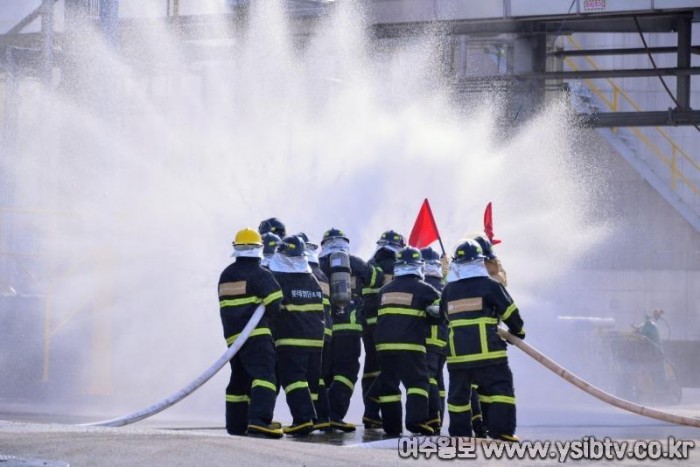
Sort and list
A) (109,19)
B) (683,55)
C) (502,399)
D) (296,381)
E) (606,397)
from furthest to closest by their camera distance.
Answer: (683,55) < (109,19) < (296,381) < (606,397) < (502,399)

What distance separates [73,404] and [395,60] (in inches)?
298

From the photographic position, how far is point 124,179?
17688 mm

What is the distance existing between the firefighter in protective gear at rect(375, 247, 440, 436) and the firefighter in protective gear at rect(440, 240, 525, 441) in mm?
981

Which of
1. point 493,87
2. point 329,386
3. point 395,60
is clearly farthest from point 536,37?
point 329,386

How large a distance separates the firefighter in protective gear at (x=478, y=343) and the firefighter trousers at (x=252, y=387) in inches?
58.8

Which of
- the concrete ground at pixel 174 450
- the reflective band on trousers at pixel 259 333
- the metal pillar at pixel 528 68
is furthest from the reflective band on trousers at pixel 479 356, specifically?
the metal pillar at pixel 528 68

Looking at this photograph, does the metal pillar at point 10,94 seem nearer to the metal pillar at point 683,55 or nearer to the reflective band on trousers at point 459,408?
the metal pillar at point 683,55

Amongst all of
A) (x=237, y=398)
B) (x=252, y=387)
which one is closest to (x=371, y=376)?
(x=237, y=398)

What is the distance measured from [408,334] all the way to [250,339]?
1.53 metres

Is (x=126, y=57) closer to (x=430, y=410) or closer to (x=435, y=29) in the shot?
(x=435, y=29)

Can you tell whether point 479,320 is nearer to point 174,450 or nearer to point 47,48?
point 174,450

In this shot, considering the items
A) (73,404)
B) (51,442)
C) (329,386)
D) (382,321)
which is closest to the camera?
(51,442)

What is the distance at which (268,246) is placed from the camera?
10938 mm

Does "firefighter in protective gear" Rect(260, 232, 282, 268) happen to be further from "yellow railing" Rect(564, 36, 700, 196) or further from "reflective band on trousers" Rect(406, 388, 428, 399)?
"yellow railing" Rect(564, 36, 700, 196)
